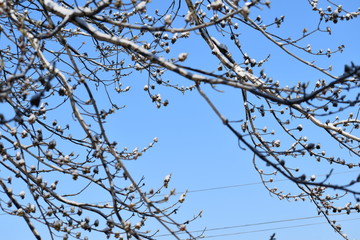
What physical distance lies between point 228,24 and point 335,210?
1873mm

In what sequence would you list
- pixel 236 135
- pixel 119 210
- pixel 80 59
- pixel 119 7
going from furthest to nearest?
1. pixel 80 59
2. pixel 119 210
3. pixel 119 7
4. pixel 236 135

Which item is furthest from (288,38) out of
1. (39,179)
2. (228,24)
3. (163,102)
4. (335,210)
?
(39,179)

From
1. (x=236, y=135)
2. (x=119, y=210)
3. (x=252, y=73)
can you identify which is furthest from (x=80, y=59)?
(x=236, y=135)

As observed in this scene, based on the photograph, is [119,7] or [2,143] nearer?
[119,7]

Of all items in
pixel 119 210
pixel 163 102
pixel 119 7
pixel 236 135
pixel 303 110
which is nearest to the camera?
pixel 236 135

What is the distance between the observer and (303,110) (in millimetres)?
3885

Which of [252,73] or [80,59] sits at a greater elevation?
[80,59]

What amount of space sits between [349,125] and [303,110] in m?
0.81

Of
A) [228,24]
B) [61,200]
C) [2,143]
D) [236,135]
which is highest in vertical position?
[228,24]

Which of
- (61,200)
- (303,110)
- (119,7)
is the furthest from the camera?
(303,110)

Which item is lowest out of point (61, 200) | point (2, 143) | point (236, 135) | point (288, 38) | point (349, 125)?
point (236, 135)

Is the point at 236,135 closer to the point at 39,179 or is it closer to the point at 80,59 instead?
the point at 39,179

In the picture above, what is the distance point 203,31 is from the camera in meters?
4.31

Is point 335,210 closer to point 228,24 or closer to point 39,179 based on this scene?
point 228,24
